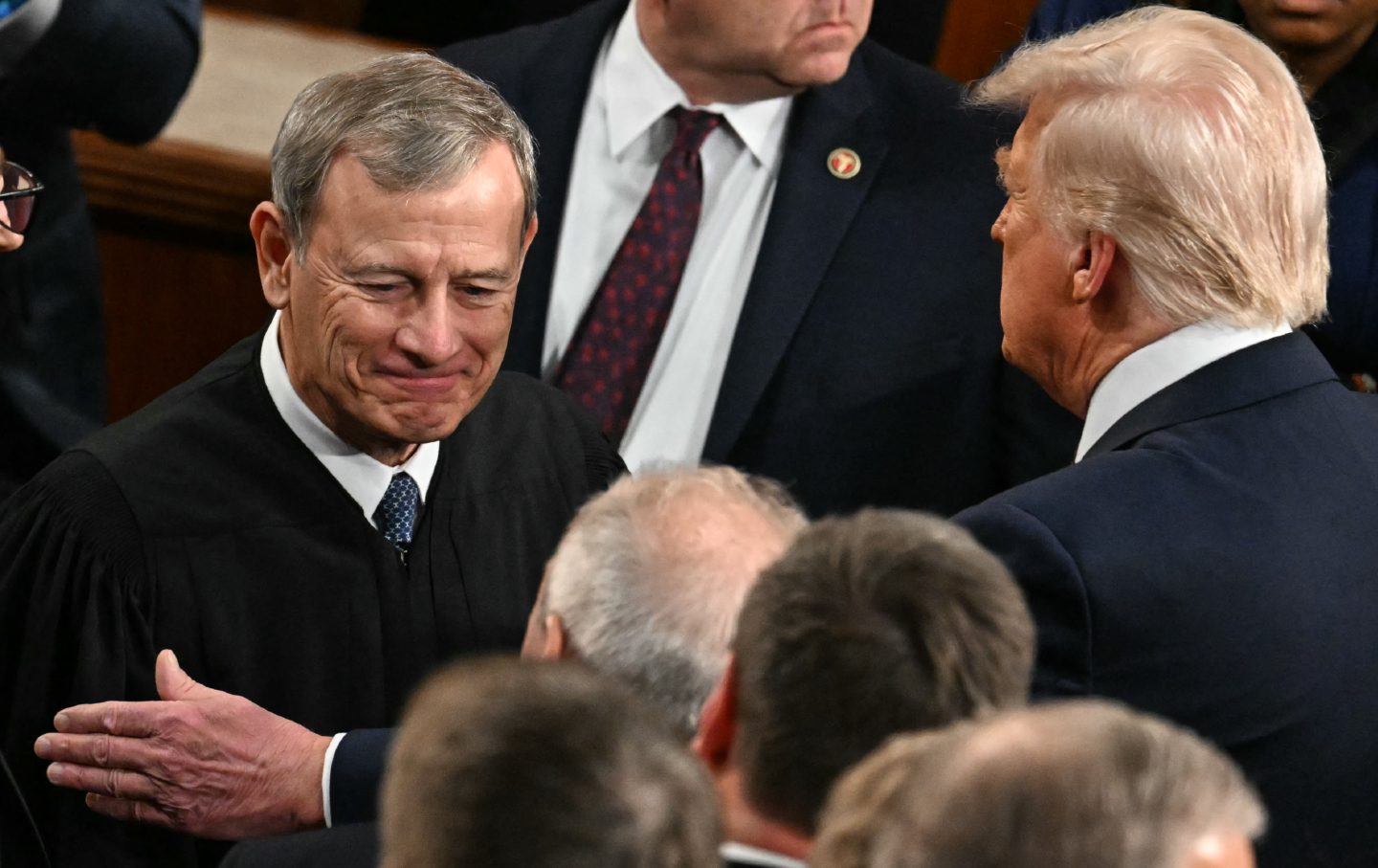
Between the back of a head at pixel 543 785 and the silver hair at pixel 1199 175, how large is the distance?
143 cm

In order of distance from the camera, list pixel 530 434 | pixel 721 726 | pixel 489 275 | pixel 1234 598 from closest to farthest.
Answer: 1. pixel 721 726
2. pixel 1234 598
3. pixel 489 275
4. pixel 530 434

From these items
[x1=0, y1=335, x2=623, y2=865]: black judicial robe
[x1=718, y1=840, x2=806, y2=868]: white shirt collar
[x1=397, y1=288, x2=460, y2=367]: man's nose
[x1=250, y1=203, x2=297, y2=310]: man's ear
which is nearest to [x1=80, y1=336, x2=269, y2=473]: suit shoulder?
[x1=0, y1=335, x2=623, y2=865]: black judicial robe

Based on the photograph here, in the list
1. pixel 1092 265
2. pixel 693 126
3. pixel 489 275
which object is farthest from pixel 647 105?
pixel 1092 265

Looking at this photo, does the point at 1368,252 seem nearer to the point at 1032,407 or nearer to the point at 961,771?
the point at 1032,407

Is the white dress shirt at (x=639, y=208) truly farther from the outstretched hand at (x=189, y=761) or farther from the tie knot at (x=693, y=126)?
the outstretched hand at (x=189, y=761)

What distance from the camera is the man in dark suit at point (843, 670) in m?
1.52

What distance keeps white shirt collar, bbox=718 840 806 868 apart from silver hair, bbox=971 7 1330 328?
125cm

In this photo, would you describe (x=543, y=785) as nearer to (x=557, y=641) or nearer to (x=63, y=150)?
(x=557, y=641)

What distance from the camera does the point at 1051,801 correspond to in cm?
120

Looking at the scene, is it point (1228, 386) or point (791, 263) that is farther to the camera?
point (791, 263)

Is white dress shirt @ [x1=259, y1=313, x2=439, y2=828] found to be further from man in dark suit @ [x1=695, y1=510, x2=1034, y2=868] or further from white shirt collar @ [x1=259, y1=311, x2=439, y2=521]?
man in dark suit @ [x1=695, y1=510, x2=1034, y2=868]

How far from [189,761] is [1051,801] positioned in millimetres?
1466

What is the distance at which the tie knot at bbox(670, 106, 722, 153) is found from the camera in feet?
11.8

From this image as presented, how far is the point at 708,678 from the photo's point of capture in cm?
179
